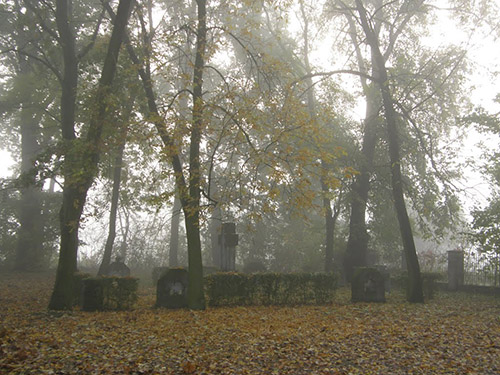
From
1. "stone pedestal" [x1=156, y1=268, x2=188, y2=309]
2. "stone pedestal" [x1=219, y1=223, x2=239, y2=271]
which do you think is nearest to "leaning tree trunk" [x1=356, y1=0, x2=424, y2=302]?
"stone pedestal" [x1=219, y1=223, x2=239, y2=271]

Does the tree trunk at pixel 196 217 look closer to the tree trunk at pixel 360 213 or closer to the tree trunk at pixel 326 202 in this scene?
the tree trunk at pixel 326 202

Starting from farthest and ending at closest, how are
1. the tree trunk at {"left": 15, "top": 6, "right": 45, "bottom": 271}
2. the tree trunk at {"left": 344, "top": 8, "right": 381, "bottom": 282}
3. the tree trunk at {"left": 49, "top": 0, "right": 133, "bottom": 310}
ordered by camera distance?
the tree trunk at {"left": 15, "top": 6, "right": 45, "bottom": 271} < the tree trunk at {"left": 344, "top": 8, "right": 381, "bottom": 282} < the tree trunk at {"left": 49, "top": 0, "right": 133, "bottom": 310}

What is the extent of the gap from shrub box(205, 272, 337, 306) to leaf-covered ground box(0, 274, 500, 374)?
851 mm

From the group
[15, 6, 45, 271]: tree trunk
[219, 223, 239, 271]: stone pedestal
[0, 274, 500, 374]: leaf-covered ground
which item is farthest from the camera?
[15, 6, 45, 271]: tree trunk

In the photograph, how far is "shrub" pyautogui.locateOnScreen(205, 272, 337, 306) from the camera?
1256cm

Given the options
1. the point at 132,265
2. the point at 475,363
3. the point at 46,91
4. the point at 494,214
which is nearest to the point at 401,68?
the point at 494,214

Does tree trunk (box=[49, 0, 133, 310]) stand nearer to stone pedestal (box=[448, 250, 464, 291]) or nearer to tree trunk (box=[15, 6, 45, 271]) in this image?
tree trunk (box=[15, 6, 45, 271])

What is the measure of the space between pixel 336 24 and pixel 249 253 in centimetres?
1388

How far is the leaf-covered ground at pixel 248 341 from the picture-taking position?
239 inches

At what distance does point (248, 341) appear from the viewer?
750cm

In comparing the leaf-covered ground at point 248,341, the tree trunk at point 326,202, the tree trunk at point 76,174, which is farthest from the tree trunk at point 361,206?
the tree trunk at point 76,174

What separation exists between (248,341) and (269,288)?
5.63 m

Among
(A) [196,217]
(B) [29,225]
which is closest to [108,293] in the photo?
(A) [196,217]

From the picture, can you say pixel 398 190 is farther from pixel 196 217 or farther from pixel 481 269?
pixel 196 217
